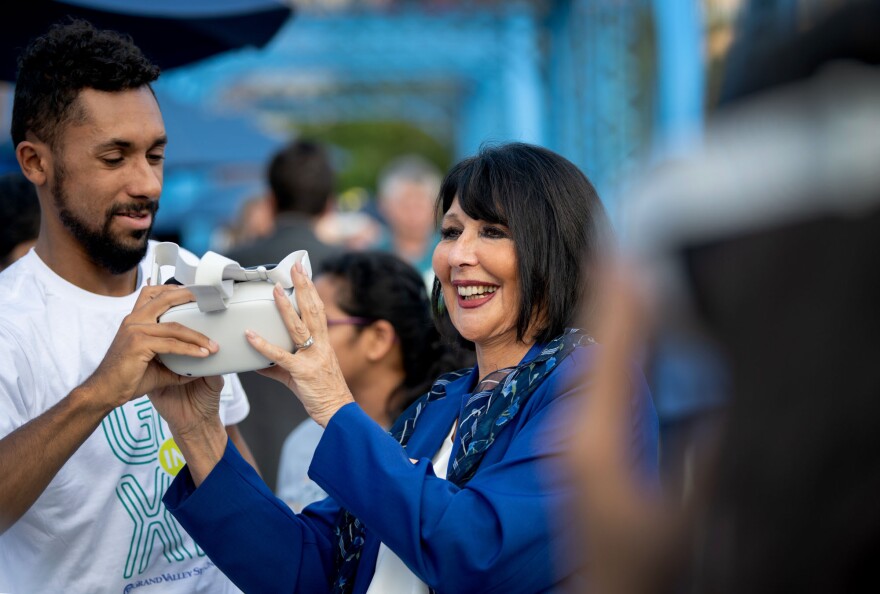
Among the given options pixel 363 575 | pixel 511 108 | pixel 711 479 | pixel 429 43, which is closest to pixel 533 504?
pixel 363 575

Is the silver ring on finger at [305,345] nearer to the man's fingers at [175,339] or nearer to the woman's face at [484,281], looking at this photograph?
the man's fingers at [175,339]

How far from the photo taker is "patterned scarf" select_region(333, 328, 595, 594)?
197cm

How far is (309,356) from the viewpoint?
6.53 ft

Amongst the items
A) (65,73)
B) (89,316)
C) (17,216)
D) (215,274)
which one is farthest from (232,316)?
(17,216)

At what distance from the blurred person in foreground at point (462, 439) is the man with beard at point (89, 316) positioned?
0.16 metres

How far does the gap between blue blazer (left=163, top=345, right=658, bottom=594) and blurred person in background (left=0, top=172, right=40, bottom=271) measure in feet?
6.25

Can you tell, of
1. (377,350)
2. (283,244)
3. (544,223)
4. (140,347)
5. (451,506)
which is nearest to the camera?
(451,506)

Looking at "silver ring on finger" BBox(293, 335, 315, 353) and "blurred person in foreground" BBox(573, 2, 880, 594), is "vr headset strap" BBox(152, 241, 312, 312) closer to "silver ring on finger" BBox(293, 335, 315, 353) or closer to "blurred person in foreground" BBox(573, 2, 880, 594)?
"silver ring on finger" BBox(293, 335, 315, 353)

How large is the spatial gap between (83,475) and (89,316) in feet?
1.20

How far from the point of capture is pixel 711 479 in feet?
2.82

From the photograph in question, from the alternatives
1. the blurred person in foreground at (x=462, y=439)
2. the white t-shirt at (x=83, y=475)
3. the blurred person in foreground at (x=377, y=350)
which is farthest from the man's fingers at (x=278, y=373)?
the blurred person in foreground at (x=377, y=350)

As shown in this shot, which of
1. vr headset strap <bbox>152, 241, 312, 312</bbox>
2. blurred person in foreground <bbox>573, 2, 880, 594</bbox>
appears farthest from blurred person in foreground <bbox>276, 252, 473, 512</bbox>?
blurred person in foreground <bbox>573, 2, 880, 594</bbox>

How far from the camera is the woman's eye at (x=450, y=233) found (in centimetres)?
230

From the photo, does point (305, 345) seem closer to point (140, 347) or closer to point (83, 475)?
point (140, 347)
